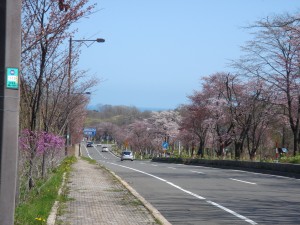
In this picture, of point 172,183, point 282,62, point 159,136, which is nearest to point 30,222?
point 172,183

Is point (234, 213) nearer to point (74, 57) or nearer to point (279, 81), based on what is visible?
point (74, 57)

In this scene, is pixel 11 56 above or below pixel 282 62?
below

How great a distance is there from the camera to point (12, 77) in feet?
17.7

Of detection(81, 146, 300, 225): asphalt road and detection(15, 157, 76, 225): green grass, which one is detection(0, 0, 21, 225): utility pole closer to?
detection(15, 157, 76, 225): green grass

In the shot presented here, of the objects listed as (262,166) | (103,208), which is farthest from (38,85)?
(262,166)

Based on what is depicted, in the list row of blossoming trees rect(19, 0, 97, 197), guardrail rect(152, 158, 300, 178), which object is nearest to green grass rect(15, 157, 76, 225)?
row of blossoming trees rect(19, 0, 97, 197)

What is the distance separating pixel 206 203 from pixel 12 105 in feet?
27.8

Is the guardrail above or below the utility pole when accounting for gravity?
below

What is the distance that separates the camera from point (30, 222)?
8.12 metres

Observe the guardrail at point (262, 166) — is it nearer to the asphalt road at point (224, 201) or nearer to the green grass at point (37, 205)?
the asphalt road at point (224, 201)

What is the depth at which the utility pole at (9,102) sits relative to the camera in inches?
208

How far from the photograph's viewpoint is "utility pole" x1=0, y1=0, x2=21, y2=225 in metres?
5.29

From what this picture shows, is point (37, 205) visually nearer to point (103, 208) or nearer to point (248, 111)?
point (103, 208)

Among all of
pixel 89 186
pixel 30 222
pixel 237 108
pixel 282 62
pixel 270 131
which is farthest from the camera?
pixel 270 131
